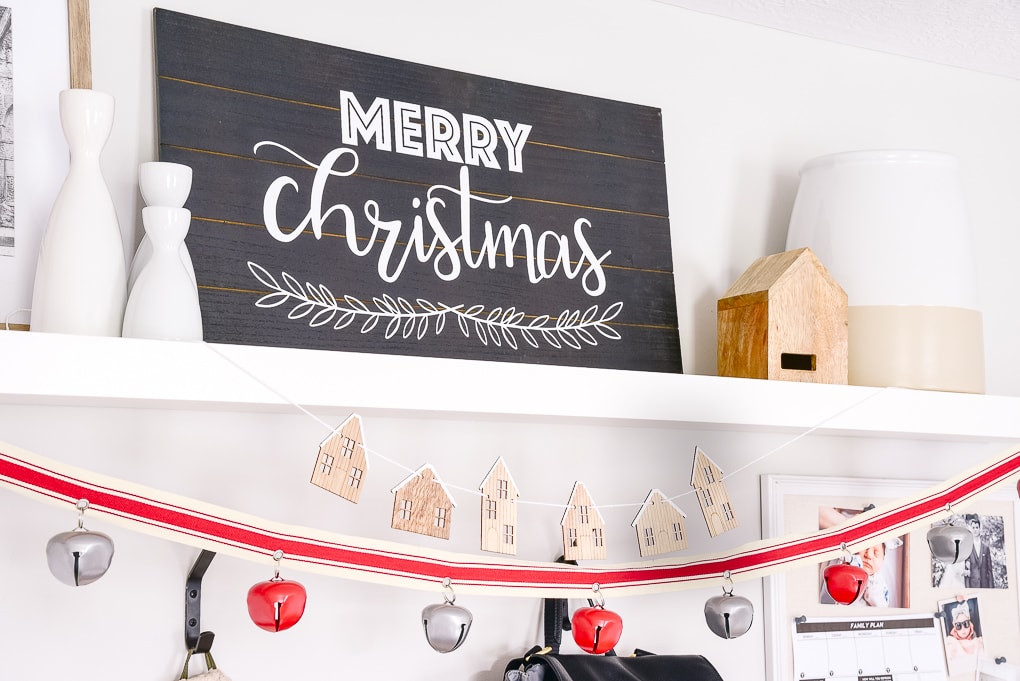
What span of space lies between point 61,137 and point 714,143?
911mm

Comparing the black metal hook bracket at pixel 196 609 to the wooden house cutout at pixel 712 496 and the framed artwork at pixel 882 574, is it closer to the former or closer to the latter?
the wooden house cutout at pixel 712 496

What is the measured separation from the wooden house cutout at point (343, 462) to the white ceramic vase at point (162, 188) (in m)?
0.24

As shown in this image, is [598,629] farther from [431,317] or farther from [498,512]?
[431,317]

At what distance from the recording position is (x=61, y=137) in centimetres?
→ 107

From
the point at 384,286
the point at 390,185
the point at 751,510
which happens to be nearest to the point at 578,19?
the point at 390,185

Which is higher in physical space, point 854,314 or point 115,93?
point 115,93

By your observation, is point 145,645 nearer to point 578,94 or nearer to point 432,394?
point 432,394

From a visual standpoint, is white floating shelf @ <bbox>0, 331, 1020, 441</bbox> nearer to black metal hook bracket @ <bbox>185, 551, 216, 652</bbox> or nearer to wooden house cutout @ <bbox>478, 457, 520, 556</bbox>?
wooden house cutout @ <bbox>478, 457, 520, 556</bbox>

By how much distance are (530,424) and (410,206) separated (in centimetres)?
33

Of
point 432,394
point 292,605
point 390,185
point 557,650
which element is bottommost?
point 557,650

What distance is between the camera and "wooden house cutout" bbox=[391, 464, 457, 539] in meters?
1.01

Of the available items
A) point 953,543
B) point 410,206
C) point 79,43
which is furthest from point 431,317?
point 953,543

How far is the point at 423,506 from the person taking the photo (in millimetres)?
1021

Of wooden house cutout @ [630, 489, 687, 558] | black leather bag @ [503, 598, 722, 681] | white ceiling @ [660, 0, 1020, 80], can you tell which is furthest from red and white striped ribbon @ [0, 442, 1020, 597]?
white ceiling @ [660, 0, 1020, 80]
